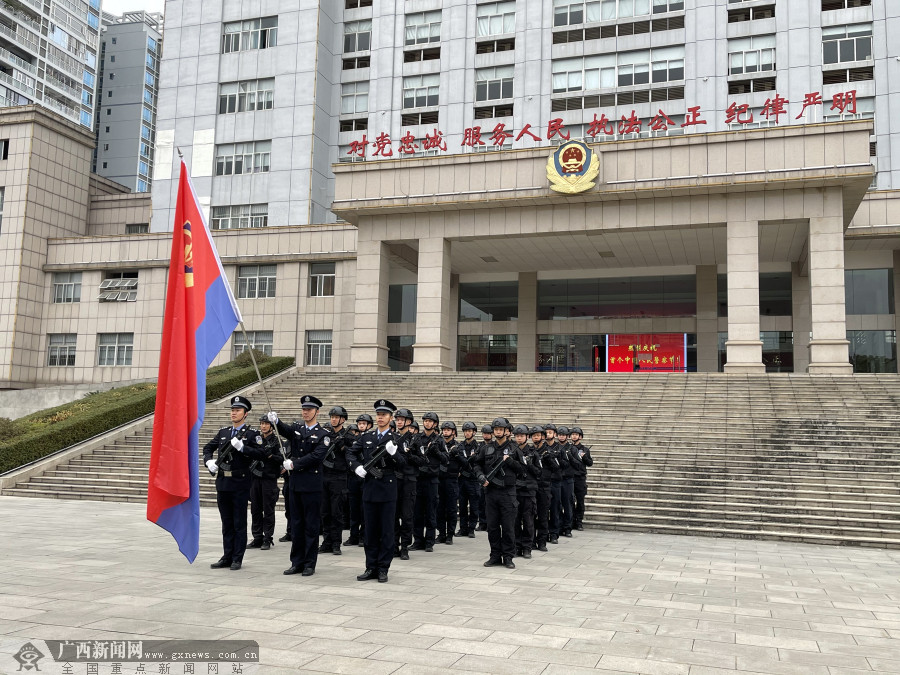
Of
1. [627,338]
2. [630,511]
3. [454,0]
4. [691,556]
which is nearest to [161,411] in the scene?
[691,556]

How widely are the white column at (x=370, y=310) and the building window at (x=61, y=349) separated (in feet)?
51.7

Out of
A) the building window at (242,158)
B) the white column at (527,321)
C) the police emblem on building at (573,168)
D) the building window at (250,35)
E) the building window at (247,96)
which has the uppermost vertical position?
the building window at (250,35)

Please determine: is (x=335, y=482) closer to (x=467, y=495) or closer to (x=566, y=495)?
(x=467, y=495)

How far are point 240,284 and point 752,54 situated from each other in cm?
2492

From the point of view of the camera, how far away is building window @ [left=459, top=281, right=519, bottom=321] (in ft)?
104

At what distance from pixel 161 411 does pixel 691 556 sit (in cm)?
681

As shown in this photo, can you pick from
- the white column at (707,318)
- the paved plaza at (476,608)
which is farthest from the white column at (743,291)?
the paved plaza at (476,608)

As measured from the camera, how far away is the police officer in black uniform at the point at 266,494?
888 centimetres

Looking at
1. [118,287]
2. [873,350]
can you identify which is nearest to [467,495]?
[873,350]

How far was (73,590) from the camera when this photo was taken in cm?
675

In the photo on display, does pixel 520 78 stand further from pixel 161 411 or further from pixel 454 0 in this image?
pixel 161 411

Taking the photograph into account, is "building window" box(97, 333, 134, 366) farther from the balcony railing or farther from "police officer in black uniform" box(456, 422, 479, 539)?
the balcony railing

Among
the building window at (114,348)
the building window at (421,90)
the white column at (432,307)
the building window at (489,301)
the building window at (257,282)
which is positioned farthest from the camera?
the building window at (421,90)

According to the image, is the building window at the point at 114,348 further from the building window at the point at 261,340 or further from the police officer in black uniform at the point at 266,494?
the police officer in black uniform at the point at 266,494
